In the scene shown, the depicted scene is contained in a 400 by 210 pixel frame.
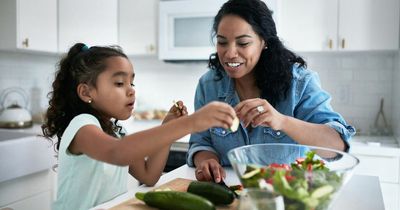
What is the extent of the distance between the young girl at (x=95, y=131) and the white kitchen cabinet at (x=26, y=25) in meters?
1.45

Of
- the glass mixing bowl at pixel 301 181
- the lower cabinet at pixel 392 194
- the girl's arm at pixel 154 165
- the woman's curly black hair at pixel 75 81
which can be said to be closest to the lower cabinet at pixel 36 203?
the woman's curly black hair at pixel 75 81

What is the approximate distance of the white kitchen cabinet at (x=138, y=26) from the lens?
10.3 feet

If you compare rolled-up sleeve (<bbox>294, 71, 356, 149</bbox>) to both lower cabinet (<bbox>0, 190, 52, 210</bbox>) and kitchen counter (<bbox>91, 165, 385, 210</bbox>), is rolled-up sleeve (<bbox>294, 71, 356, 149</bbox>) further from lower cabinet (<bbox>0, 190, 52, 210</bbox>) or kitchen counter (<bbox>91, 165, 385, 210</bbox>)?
lower cabinet (<bbox>0, 190, 52, 210</bbox>)

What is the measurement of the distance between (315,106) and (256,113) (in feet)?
1.30

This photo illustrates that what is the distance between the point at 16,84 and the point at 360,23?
8.49 feet

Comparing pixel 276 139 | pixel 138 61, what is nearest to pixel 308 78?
pixel 276 139

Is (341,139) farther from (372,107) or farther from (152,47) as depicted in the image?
(152,47)

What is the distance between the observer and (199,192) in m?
0.97

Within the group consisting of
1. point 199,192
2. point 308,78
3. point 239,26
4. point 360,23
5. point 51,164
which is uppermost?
point 360,23

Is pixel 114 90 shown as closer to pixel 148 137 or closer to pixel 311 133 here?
pixel 148 137

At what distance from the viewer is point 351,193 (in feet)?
3.56

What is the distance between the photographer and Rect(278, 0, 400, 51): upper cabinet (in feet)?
8.27

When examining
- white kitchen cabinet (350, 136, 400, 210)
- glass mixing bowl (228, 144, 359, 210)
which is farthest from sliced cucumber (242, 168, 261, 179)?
white kitchen cabinet (350, 136, 400, 210)

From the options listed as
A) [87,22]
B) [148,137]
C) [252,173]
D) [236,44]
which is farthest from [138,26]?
[252,173]
